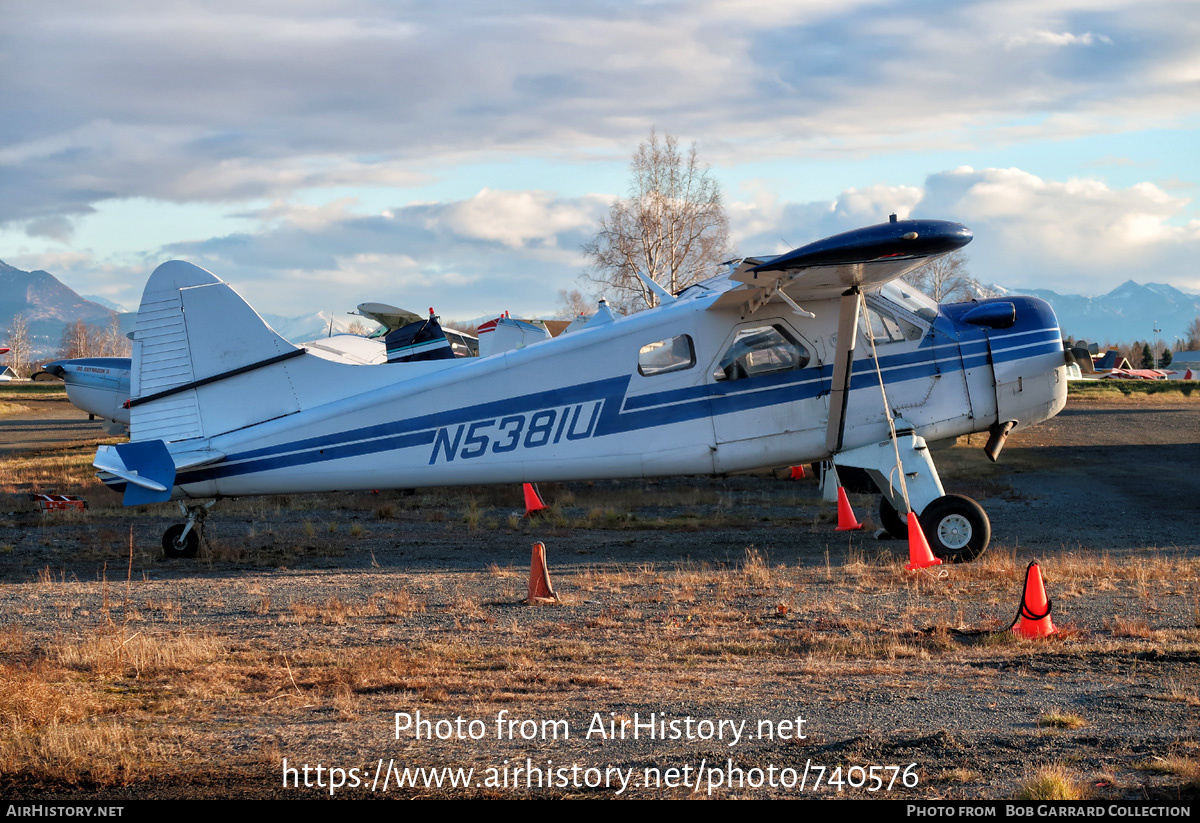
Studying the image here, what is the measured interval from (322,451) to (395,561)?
1.50m

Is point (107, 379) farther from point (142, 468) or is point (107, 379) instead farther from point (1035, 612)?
point (1035, 612)

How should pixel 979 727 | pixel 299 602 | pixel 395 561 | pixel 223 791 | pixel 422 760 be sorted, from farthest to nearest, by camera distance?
pixel 395 561
pixel 299 602
pixel 979 727
pixel 422 760
pixel 223 791

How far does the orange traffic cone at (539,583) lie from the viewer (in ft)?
26.3

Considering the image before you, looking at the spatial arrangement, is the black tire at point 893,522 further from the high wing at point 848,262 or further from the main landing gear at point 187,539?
the main landing gear at point 187,539

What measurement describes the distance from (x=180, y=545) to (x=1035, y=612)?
8.87 metres

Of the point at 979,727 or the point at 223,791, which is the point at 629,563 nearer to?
the point at 979,727

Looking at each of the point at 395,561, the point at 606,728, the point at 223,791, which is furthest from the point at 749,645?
the point at 395,561

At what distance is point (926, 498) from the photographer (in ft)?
32.8

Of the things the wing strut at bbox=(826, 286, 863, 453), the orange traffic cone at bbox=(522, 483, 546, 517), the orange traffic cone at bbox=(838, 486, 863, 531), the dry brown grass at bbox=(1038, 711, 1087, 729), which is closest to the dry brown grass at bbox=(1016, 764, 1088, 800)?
the dry brown grass at bbox=(1038, 711, 1087, 729)

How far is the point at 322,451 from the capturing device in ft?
33.9

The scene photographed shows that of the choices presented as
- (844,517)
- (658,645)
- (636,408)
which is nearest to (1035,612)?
(658,645)

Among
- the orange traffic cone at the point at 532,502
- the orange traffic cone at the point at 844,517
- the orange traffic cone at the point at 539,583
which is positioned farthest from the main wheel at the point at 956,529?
the orange traffic cone at the point at 532,502

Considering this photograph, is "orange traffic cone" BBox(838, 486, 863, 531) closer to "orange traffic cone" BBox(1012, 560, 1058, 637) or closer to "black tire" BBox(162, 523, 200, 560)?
"orange traffic cone" BBox(1012, 560, 1058, 637)

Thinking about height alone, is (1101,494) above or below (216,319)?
below
